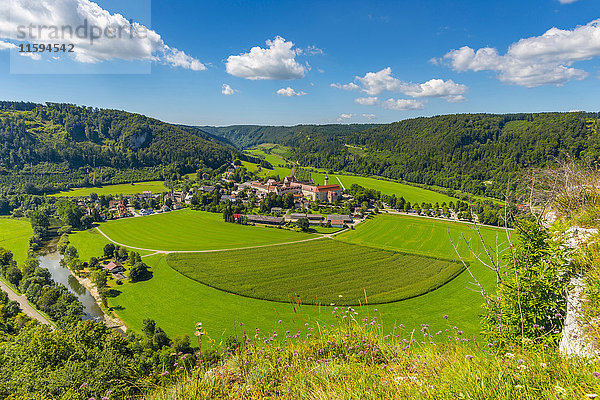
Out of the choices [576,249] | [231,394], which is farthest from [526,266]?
[231,394]

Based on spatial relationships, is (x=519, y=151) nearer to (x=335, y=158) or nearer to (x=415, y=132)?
(x=415, y=132)

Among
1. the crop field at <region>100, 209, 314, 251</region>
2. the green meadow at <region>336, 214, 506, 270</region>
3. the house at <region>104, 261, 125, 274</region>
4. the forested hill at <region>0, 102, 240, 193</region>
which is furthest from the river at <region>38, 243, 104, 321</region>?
the forested hill at <region>0, 102, 240, 193</region>

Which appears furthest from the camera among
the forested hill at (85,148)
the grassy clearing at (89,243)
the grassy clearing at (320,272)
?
the forested hill at (85,148)

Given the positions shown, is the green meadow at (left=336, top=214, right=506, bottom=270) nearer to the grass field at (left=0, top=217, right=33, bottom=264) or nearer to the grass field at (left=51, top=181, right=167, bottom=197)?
the grass field at (left=0, top=217, right=33, bottom=264)

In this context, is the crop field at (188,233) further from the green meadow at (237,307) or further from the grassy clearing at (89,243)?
the green meadow at (237,307)

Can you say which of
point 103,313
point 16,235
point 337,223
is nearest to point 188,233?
point 103,313

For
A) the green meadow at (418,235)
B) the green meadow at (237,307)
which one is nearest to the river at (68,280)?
the green meadow at (237,307)

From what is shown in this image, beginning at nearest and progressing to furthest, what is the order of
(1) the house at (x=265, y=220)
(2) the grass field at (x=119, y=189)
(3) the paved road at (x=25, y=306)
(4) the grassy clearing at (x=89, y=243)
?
(3) the paved road at (x=25, y=306) → (4) the grassy clearing at (x=89, y=243) → (1) the house at (x=265, y=220) → (2) the grass field at (x=119, y=189)
